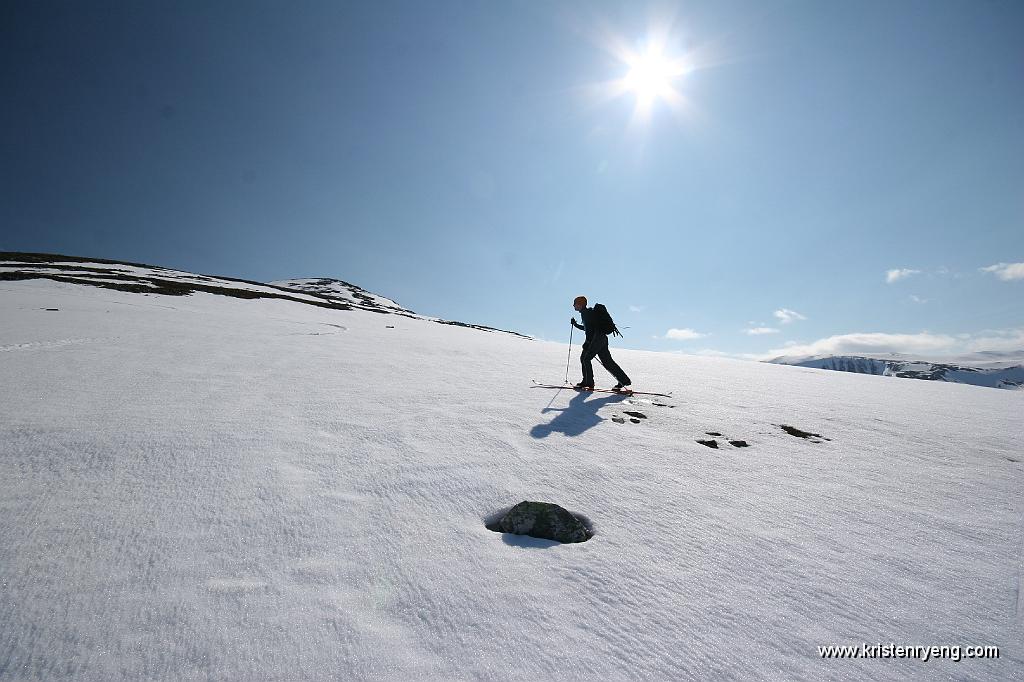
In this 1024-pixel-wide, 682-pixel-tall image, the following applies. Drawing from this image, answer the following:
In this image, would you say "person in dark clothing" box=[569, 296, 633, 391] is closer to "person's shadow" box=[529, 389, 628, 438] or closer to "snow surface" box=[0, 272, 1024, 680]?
"person's shadow" box=[529, 389, 628, 438]

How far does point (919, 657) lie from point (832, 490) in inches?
75.8

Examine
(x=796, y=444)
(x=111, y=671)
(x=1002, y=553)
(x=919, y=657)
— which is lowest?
(x=111, y=671)

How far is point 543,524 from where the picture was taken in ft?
8.77

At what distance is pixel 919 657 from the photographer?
73.0 inches

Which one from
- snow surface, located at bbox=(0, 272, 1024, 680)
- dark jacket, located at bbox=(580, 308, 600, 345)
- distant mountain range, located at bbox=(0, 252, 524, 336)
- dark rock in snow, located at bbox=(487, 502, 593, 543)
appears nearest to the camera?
snow surface, located at bbox=(0, 272, 1024, 680)

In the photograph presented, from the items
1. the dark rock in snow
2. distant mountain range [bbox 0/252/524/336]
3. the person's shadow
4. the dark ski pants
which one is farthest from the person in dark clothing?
distant mountain range [bbox 0/252/524/336]

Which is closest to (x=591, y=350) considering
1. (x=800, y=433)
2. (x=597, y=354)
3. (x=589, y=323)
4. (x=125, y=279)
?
(x=597, y=354)

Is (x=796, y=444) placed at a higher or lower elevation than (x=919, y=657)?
higher

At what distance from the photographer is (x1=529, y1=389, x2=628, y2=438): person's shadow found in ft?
15.6

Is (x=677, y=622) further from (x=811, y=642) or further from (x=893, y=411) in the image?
(x=893, y=411)

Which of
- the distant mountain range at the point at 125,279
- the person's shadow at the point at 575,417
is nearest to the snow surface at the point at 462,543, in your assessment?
the person's shadow at the point at 575,417

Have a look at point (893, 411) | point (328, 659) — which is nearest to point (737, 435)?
point (893, 411)

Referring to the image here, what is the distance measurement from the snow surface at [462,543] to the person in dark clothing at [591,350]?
2.42 metres

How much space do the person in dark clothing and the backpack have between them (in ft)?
0.27
